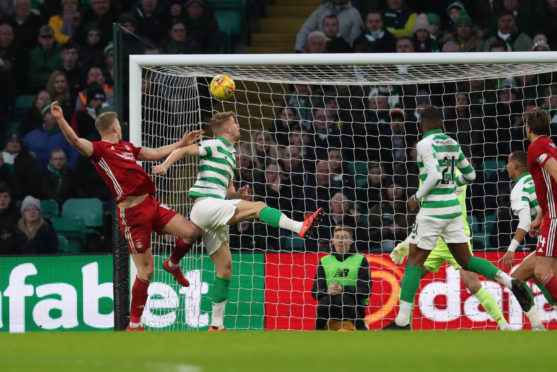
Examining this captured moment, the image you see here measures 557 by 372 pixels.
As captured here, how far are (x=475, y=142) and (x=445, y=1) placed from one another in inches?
127

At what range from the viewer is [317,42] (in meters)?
12.4

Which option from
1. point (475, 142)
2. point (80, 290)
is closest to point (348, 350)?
point (80, 290)

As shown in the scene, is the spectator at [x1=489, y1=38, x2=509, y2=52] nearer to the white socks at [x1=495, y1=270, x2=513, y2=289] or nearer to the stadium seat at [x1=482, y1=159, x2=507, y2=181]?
A: the stadium seat at [x1=482, y1=159, x2=507, y2=181]

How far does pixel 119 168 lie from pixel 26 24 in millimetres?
6961

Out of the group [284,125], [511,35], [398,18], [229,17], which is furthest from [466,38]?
[229,17]

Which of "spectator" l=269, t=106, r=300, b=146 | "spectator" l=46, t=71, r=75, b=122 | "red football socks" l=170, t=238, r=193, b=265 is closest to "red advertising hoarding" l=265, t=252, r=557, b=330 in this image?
"spectator" l=269, t=106, r=300, b=146

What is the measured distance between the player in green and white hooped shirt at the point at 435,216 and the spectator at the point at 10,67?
7.23 m

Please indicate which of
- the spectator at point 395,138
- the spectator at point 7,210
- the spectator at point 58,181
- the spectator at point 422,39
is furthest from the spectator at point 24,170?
the spectator at point 422,39

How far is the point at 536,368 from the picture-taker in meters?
4.20

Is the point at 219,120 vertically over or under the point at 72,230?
over

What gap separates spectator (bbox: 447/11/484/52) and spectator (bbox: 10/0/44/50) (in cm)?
578

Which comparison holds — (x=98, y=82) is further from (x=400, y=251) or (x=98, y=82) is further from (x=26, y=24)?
(x=400, y=251)

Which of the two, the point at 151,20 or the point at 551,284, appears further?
the point at 151,20

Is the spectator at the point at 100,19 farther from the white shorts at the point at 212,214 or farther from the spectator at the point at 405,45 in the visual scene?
the white shorts at the point at 212,214
